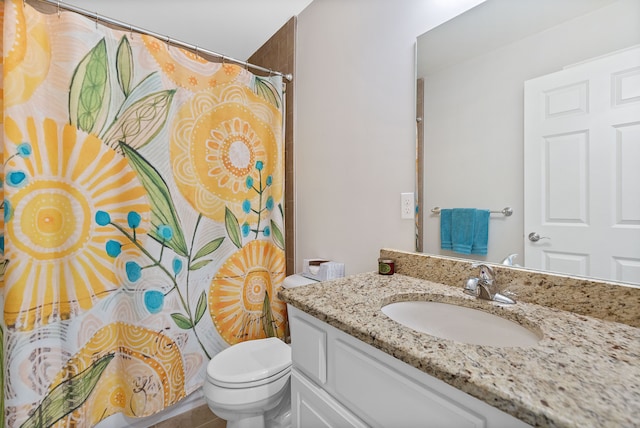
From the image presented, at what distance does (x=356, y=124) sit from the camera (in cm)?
147

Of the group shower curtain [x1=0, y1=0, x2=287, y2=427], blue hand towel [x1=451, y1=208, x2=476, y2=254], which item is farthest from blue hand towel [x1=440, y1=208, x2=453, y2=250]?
shower curtain [x1=0, y1=0, x2=287, y2=427]

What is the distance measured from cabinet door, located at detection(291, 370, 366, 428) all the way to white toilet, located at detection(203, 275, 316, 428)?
30cm

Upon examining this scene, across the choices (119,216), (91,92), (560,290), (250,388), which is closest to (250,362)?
(250,388)

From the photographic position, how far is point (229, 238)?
5.41 ft

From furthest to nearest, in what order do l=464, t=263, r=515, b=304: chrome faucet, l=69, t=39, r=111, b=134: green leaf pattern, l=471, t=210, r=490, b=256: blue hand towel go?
l=69, t=39, r=111, b=134: green leaf pattern < l=471, t=210, r=490, b=256: blue hand towel < l=464, t=263, r=515, b=304: chrome faucet

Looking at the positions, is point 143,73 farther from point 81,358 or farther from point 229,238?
point 81,358

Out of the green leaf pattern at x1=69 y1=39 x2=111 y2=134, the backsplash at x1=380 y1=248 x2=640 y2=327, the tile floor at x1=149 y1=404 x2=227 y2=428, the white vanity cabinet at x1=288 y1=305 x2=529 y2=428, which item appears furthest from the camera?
the tile floor at x1=149 y1=404 x2=227 y2=428

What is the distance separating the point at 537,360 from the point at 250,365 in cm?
112

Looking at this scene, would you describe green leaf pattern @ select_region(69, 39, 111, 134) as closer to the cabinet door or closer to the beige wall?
the beige wall

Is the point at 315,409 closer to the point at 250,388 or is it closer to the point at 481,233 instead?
the point at 250,388

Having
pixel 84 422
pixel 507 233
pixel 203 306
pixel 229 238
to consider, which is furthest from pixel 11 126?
pixel 507 233

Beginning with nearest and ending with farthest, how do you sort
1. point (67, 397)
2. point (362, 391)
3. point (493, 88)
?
point (362, 391) → point (493, 88) → point (67, 397)

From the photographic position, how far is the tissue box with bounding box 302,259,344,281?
1498 millimetres

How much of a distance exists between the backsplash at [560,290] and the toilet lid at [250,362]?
79 cm
